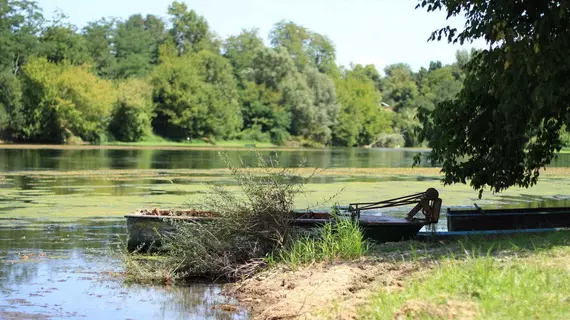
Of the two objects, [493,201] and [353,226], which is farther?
[493,201]

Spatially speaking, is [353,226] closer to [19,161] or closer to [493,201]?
[493,201]

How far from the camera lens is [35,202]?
2511 cm

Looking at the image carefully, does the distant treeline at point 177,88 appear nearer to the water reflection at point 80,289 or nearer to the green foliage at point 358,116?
the green foliage at point 358,116

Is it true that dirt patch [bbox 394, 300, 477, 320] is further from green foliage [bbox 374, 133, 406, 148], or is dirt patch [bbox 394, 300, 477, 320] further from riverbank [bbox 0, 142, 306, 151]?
green foliage [bbox 374, 133, 406, 148]

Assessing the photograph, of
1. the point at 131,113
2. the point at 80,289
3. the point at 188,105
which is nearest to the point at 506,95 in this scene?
the point at 80,289

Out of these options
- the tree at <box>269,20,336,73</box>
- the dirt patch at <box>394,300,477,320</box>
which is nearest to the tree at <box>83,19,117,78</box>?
the tree at <box>269,20,336,73</box>

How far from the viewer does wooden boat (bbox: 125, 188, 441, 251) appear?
15789mm

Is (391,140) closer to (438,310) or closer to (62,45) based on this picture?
(62,45)

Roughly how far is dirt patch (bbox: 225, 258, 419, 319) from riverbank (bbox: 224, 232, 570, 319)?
0.04 ft

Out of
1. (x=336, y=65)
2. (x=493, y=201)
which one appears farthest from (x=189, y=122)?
(x=493, y=201)

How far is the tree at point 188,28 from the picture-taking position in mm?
121438

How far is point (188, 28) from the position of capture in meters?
122

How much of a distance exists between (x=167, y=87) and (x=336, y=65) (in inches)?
1588

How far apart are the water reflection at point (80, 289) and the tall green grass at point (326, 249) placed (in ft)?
4.28
